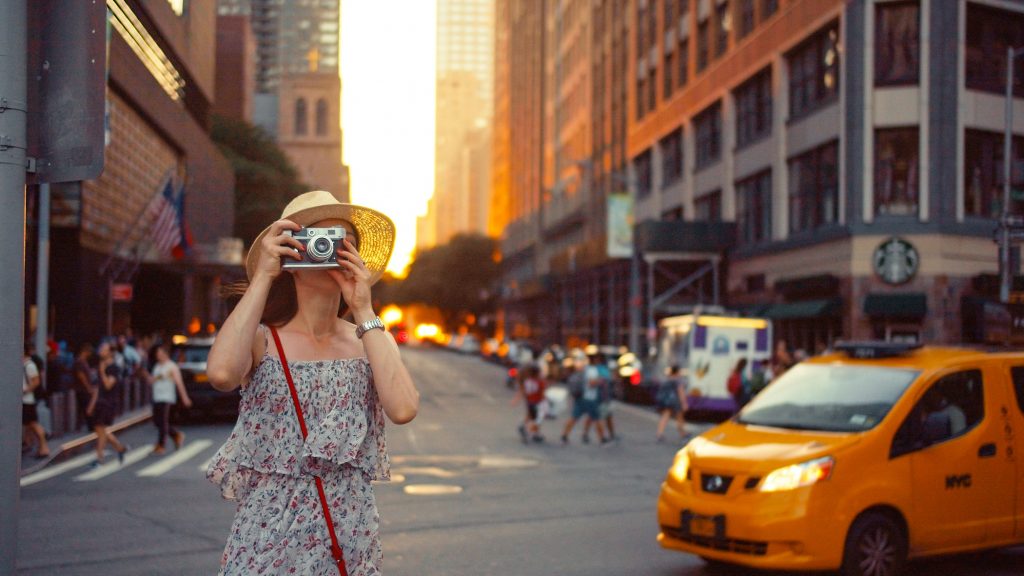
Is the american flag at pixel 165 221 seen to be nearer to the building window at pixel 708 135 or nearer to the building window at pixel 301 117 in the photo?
the building window at pixel 708 135

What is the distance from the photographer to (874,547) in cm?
800

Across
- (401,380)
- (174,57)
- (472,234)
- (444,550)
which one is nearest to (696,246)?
(174,57)

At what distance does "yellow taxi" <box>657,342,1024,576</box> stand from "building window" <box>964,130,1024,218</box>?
25.6 m

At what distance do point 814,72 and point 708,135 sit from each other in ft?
37.1

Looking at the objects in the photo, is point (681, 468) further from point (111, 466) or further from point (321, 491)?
point (111, 466)

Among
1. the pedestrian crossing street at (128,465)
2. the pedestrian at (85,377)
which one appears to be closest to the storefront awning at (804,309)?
the pedestrian crossing street at (128,465)

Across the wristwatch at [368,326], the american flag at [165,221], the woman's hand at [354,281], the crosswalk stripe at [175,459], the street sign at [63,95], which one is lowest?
the crosswalk stripe at [175,459]

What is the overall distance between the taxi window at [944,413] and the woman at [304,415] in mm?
5662

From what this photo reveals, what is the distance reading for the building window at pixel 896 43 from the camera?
32812 mm

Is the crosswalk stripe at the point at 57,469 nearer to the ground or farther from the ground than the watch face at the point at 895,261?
nearer to the ground

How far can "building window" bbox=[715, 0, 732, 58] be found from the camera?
45.7 m

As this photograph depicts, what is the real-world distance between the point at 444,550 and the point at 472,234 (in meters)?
106

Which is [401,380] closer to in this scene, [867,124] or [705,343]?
[705,343]

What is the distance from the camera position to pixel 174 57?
35.4 m
